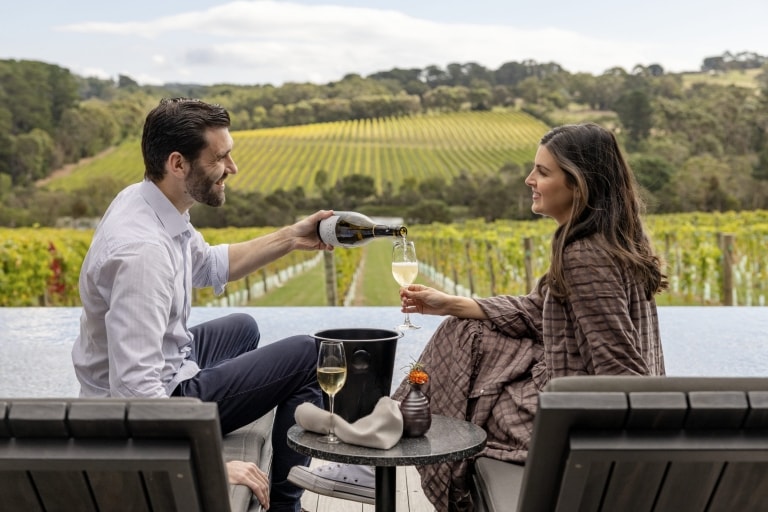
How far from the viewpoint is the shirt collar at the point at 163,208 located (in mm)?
2469

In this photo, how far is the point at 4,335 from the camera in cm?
779

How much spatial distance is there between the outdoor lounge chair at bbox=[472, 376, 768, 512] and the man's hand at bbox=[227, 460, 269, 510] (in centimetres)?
63

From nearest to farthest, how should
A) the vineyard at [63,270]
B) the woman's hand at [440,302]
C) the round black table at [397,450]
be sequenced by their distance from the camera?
the round black table at [397,450]
the woman's hand at [440,302]
the vineyard at [63,270]

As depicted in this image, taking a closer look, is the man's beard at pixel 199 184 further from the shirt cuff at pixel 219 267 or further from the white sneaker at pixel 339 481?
the white sneaker at pixel 339 481

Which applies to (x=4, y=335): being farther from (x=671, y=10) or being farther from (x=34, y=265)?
A: (x=671, y=10)

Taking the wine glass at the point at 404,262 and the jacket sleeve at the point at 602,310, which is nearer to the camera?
the jacket sleeve at the point at 602,310

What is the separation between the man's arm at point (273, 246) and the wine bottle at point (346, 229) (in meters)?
0.03

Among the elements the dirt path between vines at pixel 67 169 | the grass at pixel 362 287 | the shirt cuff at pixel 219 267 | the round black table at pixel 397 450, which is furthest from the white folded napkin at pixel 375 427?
the dirt path between vines at pixel 67 169

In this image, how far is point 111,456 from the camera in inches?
58.2

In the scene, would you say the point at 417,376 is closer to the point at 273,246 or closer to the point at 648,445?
the point at 648,445

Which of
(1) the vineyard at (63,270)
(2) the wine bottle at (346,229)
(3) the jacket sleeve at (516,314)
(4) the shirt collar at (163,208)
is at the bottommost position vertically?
(1) the vineyard at (63,270)

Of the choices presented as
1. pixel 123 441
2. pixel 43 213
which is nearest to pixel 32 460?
pixel 123 441

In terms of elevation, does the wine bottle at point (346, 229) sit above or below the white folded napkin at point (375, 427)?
above

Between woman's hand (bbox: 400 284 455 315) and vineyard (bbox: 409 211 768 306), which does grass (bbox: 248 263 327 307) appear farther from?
woman's hand (bbox: 400 284 455 315)
